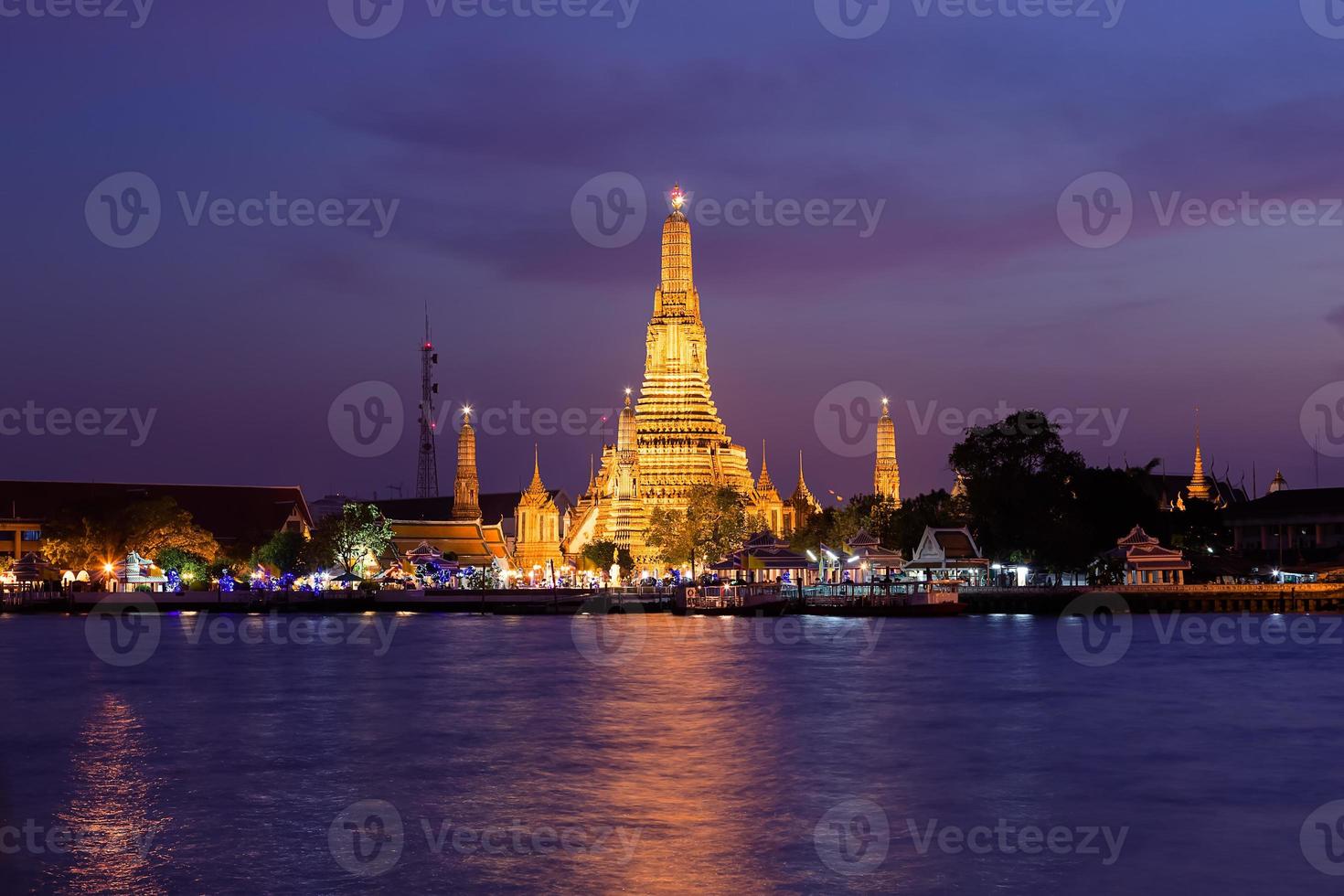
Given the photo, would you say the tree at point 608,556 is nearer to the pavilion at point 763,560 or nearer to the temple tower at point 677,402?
the temple tower at point 677,402

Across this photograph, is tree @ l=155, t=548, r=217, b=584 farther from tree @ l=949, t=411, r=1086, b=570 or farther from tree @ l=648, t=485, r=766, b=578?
tree @ l=949, t=411, r=1086, b=570

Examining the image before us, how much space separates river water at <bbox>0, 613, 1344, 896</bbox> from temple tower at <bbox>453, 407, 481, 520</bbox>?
6683cm

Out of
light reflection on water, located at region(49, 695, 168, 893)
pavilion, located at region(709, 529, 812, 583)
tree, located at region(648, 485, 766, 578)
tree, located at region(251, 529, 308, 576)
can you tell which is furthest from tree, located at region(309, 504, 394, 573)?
light reflection on water, located at region(49, 695, 168, 893)

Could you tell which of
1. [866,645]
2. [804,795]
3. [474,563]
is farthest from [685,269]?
[804,795]

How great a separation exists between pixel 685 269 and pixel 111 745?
75.0 m

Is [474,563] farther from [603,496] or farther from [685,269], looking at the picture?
[685,269]

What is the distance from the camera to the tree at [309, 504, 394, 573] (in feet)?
298

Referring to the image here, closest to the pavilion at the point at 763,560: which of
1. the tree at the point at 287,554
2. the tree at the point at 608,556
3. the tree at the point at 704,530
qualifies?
the tree at the point at 704,530

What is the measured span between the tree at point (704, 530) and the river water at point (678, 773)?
37.4 metres

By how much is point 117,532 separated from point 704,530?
108ft

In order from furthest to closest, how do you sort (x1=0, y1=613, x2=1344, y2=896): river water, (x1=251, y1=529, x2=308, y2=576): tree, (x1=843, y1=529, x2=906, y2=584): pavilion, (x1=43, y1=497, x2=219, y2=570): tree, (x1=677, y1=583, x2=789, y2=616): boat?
(x1=251, y1=529, x2=308, y2=576): tree
(x1=43, y1=497, x2=219, y2=570): tree
(x1=843, y1=529, x2=906, y2=584): pavilion
(x1=677, y1=583, x2=789, y2=616): boat
(x1=0, y1=613, x2=1344, y2=896): river water

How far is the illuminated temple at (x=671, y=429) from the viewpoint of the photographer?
98.0 metres

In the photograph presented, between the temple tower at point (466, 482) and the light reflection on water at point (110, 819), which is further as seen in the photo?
the temple tower at point (466, 482)

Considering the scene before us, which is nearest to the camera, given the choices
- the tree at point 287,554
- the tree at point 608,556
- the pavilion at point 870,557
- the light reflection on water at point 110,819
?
the light reflection on water at point 110,819
